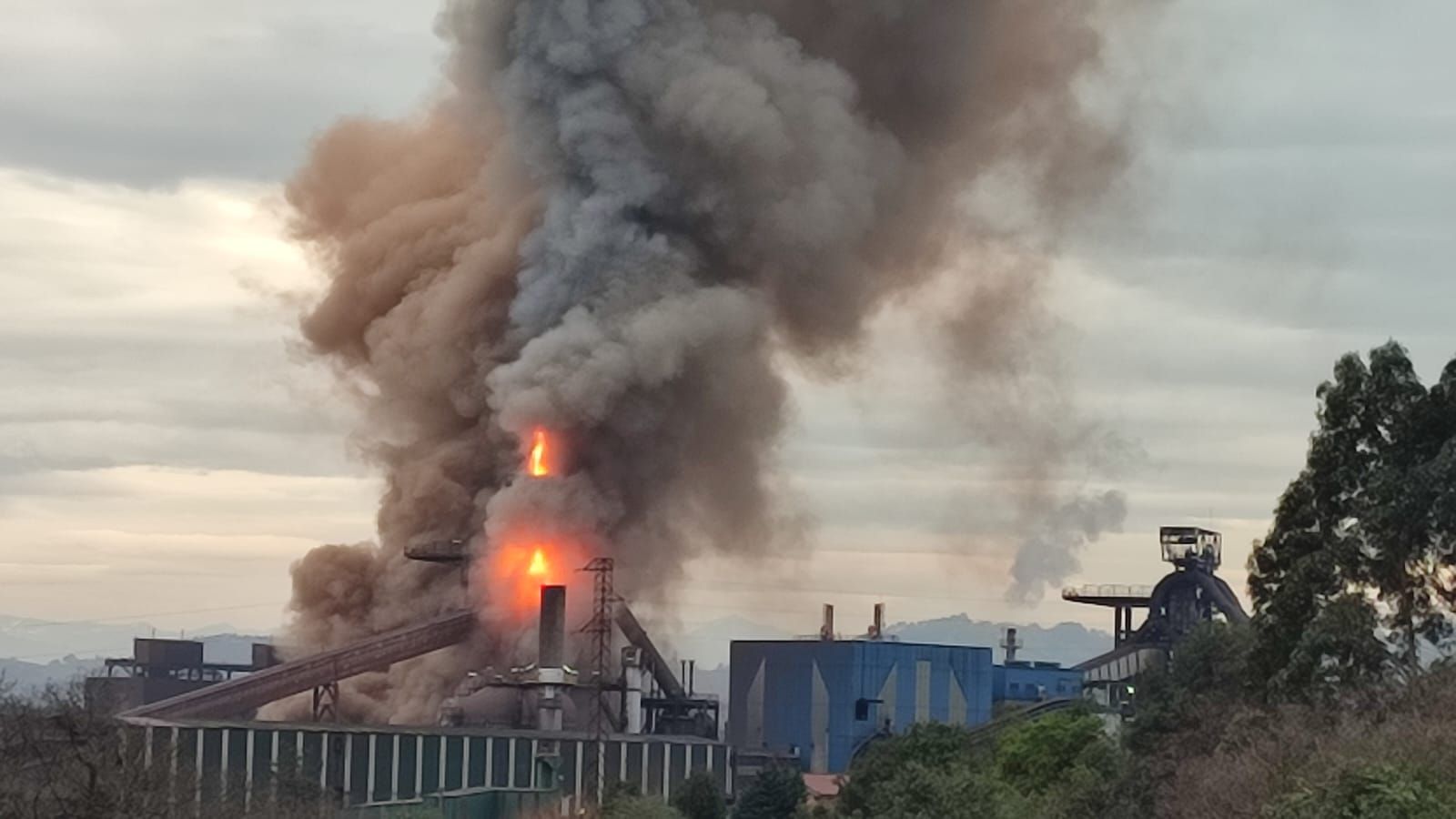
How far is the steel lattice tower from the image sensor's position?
8412 centimetres

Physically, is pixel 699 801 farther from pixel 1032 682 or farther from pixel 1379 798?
pixel 1379 798

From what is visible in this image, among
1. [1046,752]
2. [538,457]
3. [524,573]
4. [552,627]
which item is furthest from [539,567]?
[1046,752]

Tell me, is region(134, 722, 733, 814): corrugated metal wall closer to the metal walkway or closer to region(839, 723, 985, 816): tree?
the metal walkway

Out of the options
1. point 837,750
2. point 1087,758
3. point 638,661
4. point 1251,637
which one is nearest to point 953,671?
point 837,750

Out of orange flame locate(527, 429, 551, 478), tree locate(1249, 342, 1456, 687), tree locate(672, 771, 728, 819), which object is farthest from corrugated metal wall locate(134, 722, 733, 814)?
tree locate(1249, 342, 1456, 687)

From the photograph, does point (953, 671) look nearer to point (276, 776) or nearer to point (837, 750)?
point (837, 750)

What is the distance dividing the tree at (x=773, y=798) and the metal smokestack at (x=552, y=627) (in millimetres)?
7688

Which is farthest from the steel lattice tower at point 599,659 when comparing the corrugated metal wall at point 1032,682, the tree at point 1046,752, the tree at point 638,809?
the corrugated metal wall at point 1032,682

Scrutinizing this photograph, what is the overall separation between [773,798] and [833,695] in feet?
72.9

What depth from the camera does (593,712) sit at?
287ft

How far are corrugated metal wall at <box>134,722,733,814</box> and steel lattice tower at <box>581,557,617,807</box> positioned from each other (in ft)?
1.46

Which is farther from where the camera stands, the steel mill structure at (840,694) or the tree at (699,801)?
the steel mill structure at (840,694)

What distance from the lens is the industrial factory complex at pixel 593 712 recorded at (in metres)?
78.4

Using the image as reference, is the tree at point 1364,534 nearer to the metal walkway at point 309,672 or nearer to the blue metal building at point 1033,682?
the metal walkway at point 309,672
